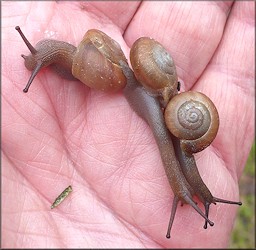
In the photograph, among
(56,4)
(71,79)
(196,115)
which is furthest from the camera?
(56,4)

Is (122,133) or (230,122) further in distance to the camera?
(230,122)

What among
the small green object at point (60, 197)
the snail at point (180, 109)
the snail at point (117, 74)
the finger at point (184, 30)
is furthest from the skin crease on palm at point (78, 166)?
the finger at point (184, 30)

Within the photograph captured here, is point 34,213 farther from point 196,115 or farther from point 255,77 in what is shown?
point 255,77

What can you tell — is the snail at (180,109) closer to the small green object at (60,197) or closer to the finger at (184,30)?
the finger at (184,30)

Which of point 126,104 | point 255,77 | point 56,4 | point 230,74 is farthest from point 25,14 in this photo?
point 255,77

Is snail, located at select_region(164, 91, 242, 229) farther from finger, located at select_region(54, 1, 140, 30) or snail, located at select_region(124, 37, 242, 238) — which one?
finger, located at select_region(54, 1, 140, 30)

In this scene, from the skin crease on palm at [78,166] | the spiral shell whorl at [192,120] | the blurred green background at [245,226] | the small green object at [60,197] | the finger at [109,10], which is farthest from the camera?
the blurred green background at [245,226]

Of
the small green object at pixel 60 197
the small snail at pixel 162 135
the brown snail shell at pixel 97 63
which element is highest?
the brown snail shell at pixel 97 63
